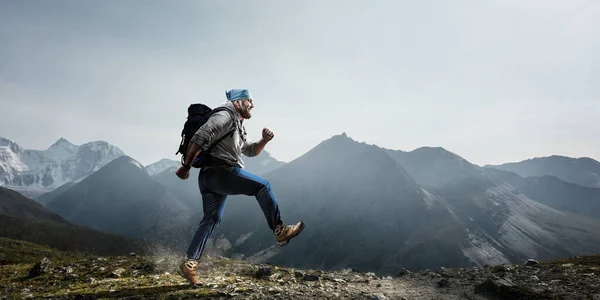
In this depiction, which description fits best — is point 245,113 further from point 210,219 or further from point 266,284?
point 266,284

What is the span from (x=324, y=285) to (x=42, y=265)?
421 inches

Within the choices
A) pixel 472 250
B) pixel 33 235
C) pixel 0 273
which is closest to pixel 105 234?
pixel 33 235

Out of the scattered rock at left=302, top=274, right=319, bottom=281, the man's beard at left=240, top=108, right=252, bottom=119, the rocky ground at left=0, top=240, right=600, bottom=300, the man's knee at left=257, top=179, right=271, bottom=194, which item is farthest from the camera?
the scattered rock at left=302, top=274, right=319, bottom=281

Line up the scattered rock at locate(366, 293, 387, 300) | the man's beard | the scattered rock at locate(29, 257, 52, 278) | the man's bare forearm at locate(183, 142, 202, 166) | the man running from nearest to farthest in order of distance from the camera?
1. the man's bare forearm at locate(183, 142, 202, 166)
2. the man running
3. the man's beard
4. the scattered rock at locate(366, 293, 387, 300)
5. the scattered rock at locate(29, 257, 52, 278)

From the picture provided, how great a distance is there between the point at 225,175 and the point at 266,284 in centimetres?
368

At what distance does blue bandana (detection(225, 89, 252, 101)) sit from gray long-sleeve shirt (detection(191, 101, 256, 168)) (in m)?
0.20

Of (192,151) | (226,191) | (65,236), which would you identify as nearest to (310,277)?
(226,191)

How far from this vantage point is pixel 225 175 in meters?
6.27

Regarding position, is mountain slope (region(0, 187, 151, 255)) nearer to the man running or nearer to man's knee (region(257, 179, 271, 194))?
the man running

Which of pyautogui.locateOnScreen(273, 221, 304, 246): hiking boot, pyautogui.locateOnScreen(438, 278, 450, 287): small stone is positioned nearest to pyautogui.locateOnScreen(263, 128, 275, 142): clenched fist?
pyautogui.locateOnScreen(273, 221, 304, 246): hiking boot

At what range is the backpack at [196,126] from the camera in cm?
622

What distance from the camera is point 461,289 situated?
962cm

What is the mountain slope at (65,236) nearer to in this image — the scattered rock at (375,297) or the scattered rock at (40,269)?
the scattered rock at (40,269)

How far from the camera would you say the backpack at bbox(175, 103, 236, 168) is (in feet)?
20.4
